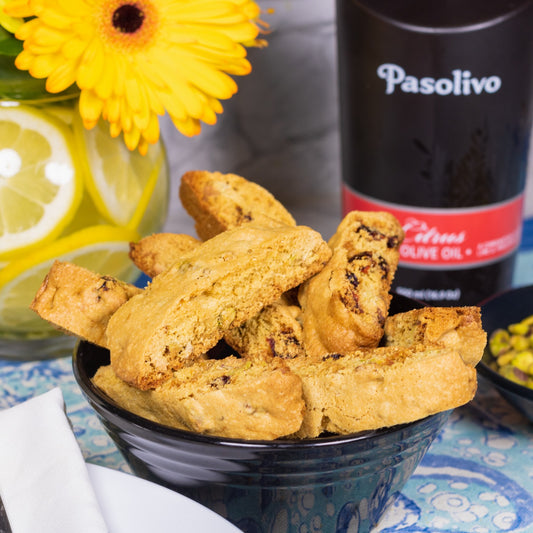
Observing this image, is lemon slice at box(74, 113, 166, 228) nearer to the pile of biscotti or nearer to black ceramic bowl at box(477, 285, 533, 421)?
the pile of biscotti

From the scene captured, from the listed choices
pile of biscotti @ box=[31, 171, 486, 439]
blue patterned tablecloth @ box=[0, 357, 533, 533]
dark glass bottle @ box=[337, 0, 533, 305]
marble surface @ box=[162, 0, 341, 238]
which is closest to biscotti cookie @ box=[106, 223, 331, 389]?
pile of biscotti @ box=[31, 171, 486, 439]

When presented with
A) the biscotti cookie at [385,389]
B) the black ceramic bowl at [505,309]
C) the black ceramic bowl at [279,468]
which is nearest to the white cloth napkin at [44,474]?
the black ceramic bowl at [279,468]

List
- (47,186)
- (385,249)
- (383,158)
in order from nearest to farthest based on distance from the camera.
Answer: (385,249) < (47,186) < (383,158)

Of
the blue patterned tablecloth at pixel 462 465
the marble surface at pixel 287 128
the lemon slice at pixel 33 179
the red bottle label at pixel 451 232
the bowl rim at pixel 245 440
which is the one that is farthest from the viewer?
the marble surface at pixel 287 128

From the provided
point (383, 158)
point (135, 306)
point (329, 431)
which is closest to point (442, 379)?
point (329, 431)

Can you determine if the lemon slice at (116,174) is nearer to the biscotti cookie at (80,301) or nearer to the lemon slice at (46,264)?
the lemon slice at (46,264)

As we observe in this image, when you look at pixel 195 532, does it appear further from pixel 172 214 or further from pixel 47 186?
pixel 172 214
